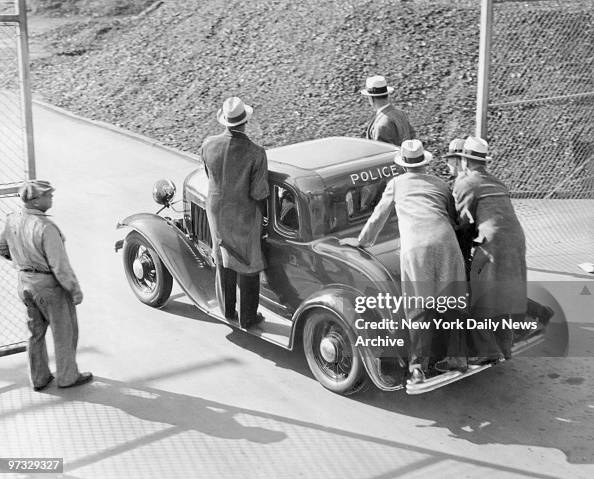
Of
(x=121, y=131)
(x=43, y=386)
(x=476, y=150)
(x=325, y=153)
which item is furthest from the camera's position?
(x=121, y=131)

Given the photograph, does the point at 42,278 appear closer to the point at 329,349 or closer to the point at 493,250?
the point at 329,349

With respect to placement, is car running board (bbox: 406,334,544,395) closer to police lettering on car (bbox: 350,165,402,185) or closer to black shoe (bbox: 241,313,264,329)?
black shoe (bbox: 241,313,264,329)

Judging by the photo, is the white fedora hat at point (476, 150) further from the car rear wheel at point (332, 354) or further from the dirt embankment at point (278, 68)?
the dirt embankment at point (278, 68)

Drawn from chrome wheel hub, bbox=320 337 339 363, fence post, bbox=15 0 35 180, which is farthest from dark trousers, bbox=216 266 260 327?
fence post, bbox=15 0 35 180

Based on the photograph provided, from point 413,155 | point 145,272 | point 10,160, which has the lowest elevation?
point 145,272

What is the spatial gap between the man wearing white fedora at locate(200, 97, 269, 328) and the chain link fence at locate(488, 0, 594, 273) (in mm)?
3960

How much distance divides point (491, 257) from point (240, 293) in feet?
7.40

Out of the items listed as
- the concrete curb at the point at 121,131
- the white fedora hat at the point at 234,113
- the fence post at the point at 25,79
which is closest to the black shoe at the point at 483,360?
the white fedora hat at the point at 234,113

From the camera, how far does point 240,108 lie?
7.88 m

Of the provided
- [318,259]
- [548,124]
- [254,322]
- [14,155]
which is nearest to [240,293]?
[254,322]

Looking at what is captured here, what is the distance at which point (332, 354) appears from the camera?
750cm

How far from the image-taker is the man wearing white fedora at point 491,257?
7.20m

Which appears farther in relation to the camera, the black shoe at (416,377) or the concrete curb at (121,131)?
the concrete curb at (121,131)

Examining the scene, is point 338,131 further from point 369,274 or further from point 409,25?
point 369,274
